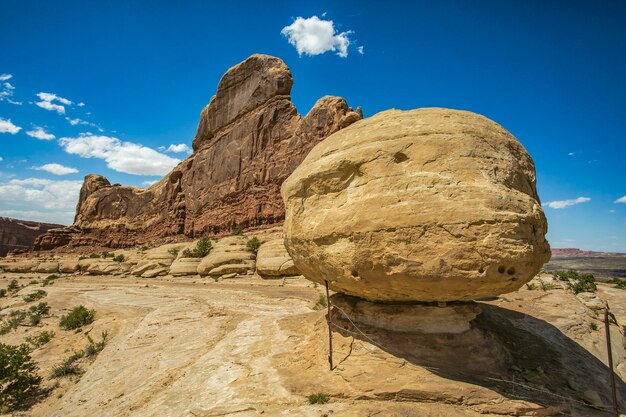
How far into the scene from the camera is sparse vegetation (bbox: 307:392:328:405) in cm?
537

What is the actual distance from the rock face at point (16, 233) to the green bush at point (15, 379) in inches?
3470

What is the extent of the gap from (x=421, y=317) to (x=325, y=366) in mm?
2226

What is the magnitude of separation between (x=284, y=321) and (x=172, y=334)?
3.64 m

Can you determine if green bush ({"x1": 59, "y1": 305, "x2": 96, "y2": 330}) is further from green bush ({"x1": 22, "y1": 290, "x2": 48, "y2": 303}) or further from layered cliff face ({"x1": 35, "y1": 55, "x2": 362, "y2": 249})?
layered cliff face ({"x1": 35, "y1": 55, "x2": 362, "y2": 249})

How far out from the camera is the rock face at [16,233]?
7581cm

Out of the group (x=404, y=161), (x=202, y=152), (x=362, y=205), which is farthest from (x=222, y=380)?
(x=202, y=152)

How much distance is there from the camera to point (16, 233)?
78688 mm

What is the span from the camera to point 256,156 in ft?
141

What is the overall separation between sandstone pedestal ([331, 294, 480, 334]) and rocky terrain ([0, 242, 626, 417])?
6.8 inches

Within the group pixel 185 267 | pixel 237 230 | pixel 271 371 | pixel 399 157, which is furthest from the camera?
pixel 237 230

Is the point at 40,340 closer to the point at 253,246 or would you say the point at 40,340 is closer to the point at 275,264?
the point at 275,264

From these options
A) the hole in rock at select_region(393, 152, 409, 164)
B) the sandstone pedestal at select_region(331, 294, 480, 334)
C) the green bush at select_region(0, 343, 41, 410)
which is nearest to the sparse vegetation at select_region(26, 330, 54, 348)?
the green bush at select_region(0, 343, 41, 410)

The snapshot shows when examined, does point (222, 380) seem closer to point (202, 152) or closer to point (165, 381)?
point (165, 381)

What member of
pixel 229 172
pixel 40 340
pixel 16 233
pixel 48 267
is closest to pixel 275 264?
pixel 40 340
